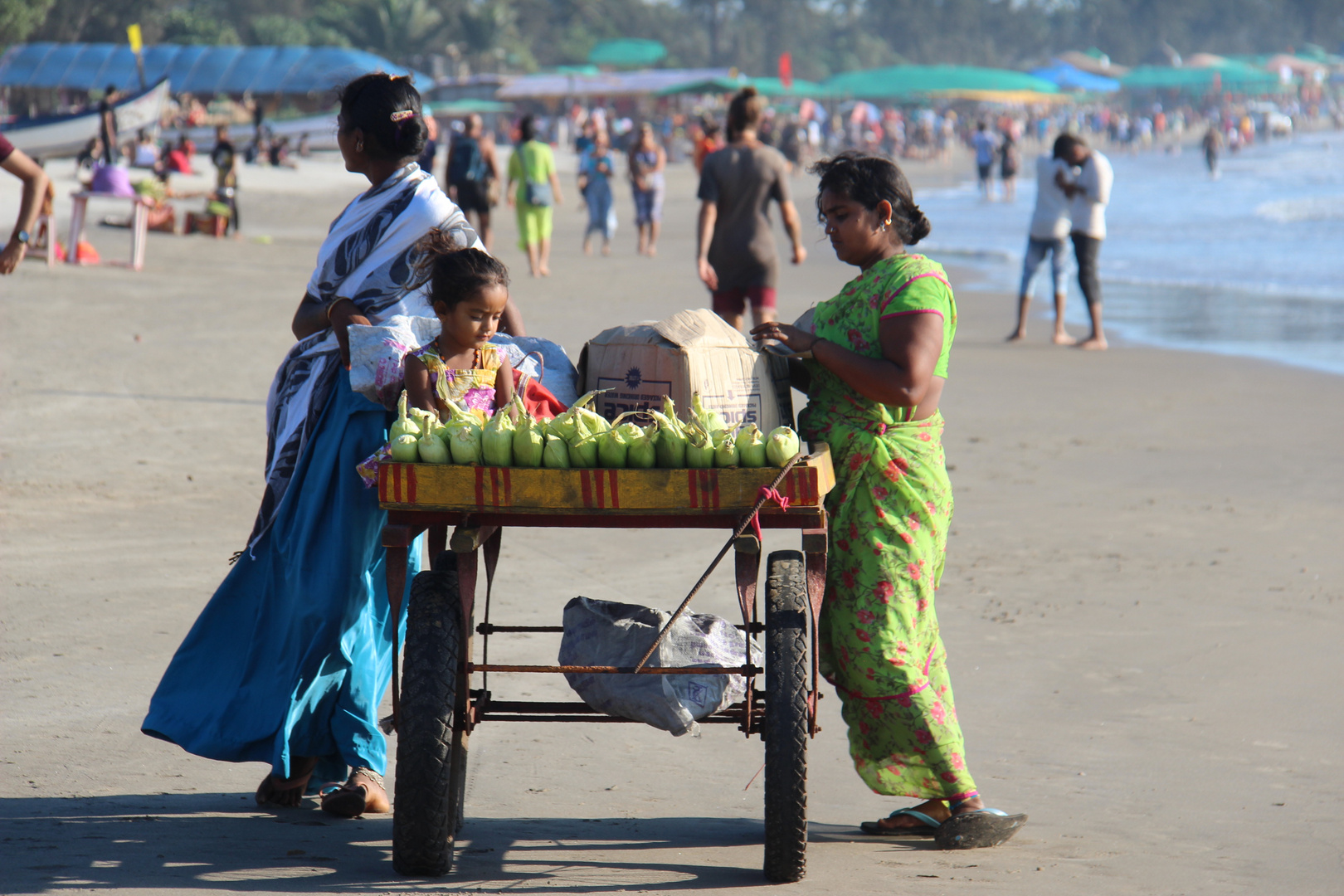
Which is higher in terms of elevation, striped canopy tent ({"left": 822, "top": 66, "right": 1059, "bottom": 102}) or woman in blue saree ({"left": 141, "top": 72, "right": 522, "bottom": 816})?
striped canopy tent ({"left": 822, "top": 66, "right": 1059, "bottom": 102})

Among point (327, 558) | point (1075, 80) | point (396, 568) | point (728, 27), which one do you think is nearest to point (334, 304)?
point (327, 558)

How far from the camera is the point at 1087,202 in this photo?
11727 millimetres

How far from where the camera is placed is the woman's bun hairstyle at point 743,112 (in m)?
8.59

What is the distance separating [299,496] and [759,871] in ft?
4.61

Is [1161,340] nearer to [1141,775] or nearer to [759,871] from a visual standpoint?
[1141,775]

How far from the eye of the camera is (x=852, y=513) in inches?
132

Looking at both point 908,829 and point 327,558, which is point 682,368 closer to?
point 327,558

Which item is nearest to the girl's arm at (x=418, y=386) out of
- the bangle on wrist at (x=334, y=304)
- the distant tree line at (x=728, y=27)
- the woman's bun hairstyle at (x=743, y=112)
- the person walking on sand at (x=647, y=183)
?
the bangle on wrist at (x=334, y=304)

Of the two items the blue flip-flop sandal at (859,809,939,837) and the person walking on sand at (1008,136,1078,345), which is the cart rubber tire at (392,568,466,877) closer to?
the blue flip-flop sandal at (859,809,939,837)

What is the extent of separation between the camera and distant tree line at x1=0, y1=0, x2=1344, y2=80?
2559 inches

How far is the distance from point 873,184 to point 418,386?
3.70ft

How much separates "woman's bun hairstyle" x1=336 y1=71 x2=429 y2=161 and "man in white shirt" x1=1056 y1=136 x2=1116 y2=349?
8.94 m

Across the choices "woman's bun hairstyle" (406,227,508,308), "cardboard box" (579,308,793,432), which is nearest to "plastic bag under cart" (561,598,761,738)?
"cardboard box" (579,308,793,432)

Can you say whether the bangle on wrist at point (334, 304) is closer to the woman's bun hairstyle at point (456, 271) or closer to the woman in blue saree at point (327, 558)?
the woman in blue saree at point (327, 558)
